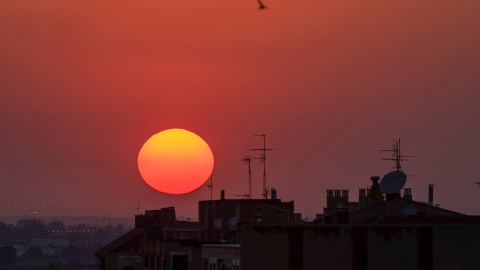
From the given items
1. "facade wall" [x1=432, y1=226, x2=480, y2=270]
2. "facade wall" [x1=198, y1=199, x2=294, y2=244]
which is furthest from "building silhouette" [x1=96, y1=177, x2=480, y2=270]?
"facade wall" [x1=198, y1=199, x2=294, y2=244]

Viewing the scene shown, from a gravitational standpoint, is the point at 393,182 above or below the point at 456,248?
above

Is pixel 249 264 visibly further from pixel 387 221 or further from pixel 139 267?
pixel 139 267

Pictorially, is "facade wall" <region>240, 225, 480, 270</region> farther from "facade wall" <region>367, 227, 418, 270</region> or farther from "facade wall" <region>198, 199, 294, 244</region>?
"facade wall" <region>198, 199, 294, 244</region>

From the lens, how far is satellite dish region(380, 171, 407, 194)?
→ 212 feet

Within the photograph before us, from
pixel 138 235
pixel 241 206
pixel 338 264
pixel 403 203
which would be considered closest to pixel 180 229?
pixel 138 235

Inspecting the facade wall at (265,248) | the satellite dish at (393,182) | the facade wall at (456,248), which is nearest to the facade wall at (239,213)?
the satellite dish at (393,182)

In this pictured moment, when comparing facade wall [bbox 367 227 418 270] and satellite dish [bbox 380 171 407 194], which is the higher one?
satellite dish [bbox 380 171 407 194]

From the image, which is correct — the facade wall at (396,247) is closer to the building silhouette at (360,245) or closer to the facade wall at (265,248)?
the building silhouette at (360,245)

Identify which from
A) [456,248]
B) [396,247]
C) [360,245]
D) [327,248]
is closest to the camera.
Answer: [456,248]

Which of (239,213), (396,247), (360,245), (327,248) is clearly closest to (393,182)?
(327,248)

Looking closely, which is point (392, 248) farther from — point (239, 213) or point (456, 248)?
point (239, 213)

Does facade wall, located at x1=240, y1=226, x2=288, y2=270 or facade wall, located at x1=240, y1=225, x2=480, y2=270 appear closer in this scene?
facade wall, located at x1=240, y1=225, x2=480, y2=270

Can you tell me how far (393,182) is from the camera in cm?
6519

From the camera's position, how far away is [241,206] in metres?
117
